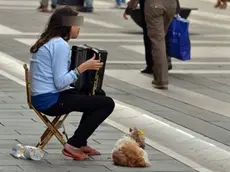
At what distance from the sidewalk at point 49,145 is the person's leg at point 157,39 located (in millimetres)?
2075

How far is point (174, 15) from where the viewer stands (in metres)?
11.8

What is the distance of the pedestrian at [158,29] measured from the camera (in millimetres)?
11461

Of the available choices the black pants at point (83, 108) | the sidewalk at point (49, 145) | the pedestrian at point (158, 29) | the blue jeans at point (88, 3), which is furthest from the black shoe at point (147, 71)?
the blue jeans at point (88, 3)

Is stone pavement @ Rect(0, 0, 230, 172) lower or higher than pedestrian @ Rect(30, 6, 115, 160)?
lower

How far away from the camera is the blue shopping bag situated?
12539 mm

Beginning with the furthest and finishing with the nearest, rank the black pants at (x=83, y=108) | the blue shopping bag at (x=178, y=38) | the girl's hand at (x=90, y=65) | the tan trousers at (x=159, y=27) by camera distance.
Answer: the blue shopping bag at (x=178, y=38), the tan trousers at (x=159, y=27), the black pants at (x=83, y=108), the girl's hand at (x=90, y=65)

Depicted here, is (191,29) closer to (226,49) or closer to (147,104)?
(226,49)

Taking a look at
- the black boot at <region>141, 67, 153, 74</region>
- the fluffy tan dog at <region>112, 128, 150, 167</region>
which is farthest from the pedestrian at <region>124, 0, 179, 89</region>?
the fluffy tan dog at <region>112, 128, 150, 167</region>

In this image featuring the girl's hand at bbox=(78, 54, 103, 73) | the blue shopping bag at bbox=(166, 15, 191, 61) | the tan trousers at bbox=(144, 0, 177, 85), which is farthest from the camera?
the blue shopping bag at bbox=(166, 15, 191, 61)

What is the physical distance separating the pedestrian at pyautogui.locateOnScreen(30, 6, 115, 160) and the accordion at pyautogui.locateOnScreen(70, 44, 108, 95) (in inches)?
2.7

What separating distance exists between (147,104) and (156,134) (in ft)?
5.40

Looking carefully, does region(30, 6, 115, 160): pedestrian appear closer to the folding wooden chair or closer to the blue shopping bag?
the folding wooden chair

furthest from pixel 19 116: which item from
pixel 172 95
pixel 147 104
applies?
pixel 172 95

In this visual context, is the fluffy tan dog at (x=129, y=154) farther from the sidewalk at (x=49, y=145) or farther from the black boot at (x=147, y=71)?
the black boot at (x=147, y=71)
